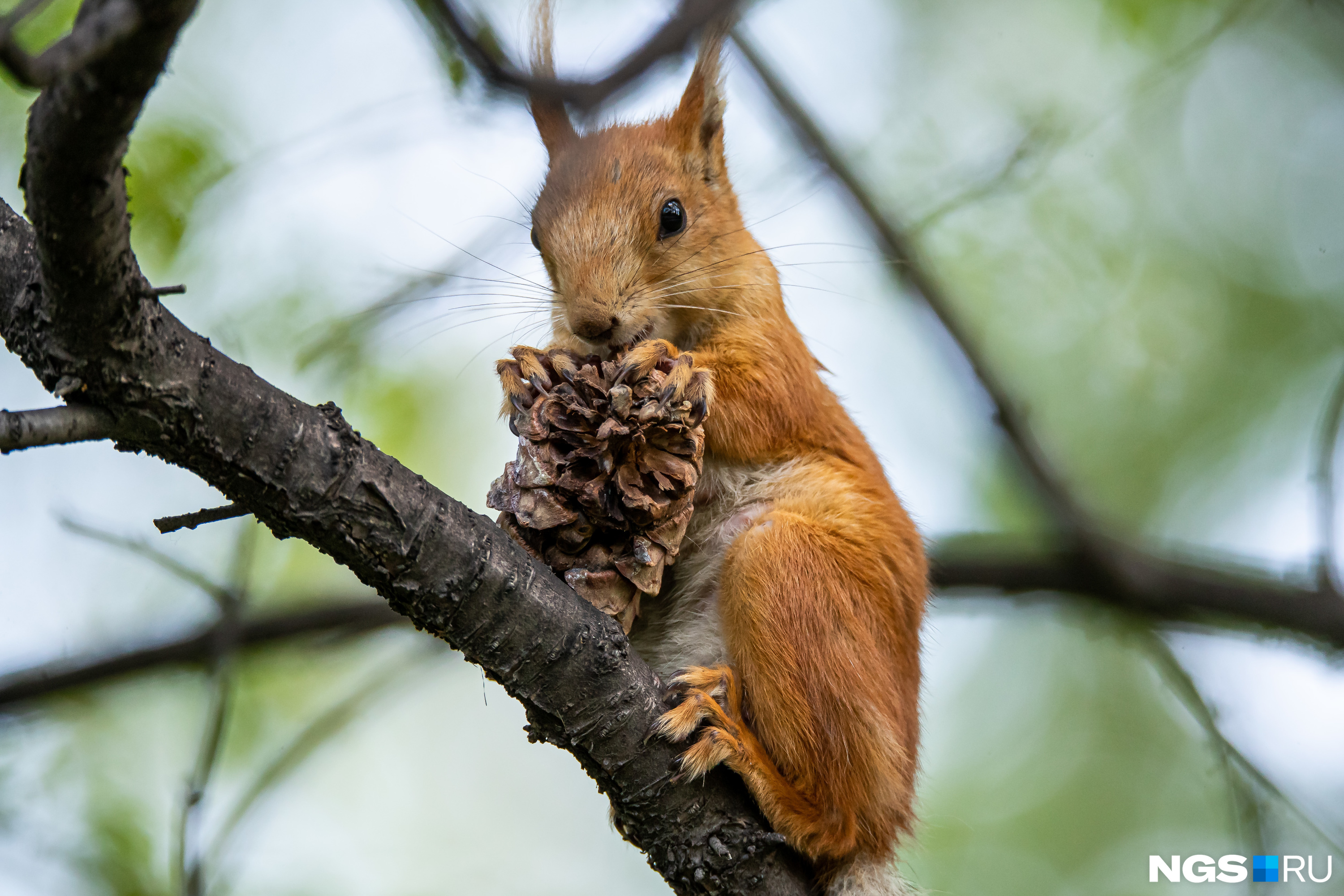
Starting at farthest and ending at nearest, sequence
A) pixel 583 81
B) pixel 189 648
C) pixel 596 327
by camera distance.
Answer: pixel 189 648, pixel 596 327, pixel 583 81

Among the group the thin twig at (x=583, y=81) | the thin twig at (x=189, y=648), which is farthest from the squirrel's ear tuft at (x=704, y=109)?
the thin twig at (x=189, y=648)

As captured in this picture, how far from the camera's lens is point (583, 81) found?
1855 millimetres

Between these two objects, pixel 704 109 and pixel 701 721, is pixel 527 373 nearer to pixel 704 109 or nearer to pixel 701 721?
pixel 701 721

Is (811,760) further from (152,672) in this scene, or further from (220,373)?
(152,672)

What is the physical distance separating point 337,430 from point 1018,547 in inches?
118

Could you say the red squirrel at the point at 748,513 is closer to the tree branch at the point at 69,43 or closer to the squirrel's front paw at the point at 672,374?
the squirrel's front paw at the point at 672,374

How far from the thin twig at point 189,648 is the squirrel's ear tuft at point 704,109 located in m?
1.78

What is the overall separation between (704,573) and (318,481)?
3.72 ft

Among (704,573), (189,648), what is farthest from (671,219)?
(189,648)

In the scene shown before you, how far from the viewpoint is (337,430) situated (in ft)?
5.61

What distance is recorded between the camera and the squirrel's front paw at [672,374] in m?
2.19

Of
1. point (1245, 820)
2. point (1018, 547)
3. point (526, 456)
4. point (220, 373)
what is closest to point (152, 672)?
point (526, 456)

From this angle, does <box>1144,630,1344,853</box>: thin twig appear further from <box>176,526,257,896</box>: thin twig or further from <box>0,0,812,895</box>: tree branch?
<box>176,526,257,896</box>: thin twig

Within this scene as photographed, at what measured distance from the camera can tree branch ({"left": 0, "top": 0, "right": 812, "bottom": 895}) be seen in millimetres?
1244
